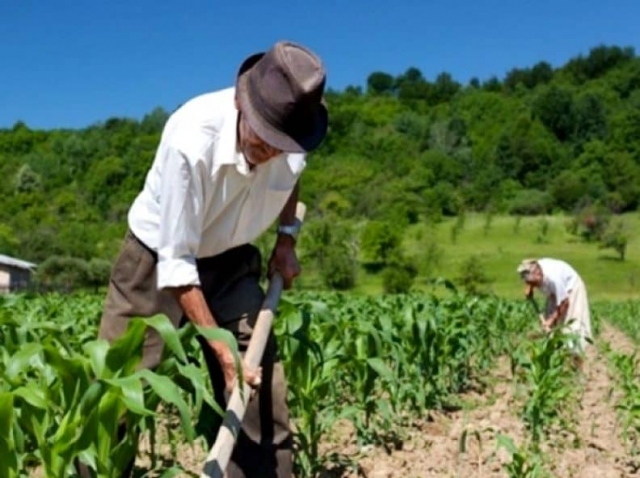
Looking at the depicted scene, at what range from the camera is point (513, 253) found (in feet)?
184

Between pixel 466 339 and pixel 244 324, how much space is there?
13.1 ft

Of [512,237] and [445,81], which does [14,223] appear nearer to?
[512,237]

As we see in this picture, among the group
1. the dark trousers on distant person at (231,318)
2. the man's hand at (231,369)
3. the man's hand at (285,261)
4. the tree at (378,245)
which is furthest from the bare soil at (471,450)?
the tree at (378,245)

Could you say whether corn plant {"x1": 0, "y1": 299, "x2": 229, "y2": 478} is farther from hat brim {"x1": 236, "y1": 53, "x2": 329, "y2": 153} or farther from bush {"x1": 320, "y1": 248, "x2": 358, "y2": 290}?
bush {"x1": 320, "y1": 248, "x2": 358, "y2": 290}

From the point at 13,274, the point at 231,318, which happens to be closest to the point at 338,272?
the point at 13,274

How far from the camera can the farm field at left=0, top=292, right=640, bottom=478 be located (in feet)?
8.17

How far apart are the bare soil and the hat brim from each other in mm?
1545

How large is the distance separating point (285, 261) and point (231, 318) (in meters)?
0.39

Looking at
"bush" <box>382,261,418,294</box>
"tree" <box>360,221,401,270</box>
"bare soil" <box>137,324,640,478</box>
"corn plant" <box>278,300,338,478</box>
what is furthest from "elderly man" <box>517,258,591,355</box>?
"tree" <box>360,221,401,270</box>

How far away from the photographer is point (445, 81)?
398ft

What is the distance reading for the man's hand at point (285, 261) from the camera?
141 inches

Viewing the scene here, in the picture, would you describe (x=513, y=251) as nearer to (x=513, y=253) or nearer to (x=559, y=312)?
(x=513, y=253)

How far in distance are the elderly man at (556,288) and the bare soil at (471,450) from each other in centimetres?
158

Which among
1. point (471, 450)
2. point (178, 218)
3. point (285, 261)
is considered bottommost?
point (471, 450)
